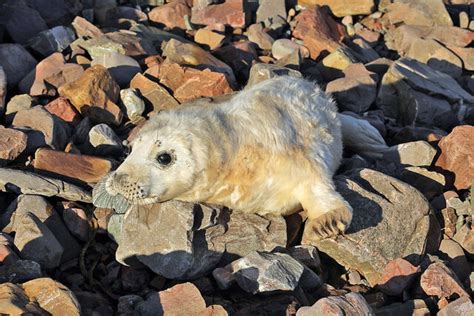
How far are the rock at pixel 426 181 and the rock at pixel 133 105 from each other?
2.31m

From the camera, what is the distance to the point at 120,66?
7.08 meters

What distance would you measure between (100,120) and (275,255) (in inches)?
89.8

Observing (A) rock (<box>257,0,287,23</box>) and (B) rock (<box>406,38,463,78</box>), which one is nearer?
(B) rock (<box>406,38,463,78</box>)

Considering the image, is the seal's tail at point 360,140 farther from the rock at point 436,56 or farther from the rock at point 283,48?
the rock at point 436,56

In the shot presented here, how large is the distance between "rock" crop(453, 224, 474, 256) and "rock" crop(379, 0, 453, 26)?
4486 mm

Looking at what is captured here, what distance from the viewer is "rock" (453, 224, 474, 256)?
5648 mm

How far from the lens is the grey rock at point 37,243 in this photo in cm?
482

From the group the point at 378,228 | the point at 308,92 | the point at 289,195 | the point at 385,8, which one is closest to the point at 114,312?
the point at 289,195

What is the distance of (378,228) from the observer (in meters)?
5.35

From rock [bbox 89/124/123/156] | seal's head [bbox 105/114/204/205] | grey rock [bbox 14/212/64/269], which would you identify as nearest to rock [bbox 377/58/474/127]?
rock [bbox 89/124/123/156]

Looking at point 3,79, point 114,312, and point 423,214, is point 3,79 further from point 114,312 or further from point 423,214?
point 423,214

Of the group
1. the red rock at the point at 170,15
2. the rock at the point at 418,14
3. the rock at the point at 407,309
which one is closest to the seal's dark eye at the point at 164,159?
the rock at the point at 407,309

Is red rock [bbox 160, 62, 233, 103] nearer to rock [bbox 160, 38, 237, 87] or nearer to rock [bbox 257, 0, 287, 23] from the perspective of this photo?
rock [bbox 160, 38, 237, 87]

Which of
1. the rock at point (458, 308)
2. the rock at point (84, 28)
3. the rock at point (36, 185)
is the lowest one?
the rock at point (458, 308)
